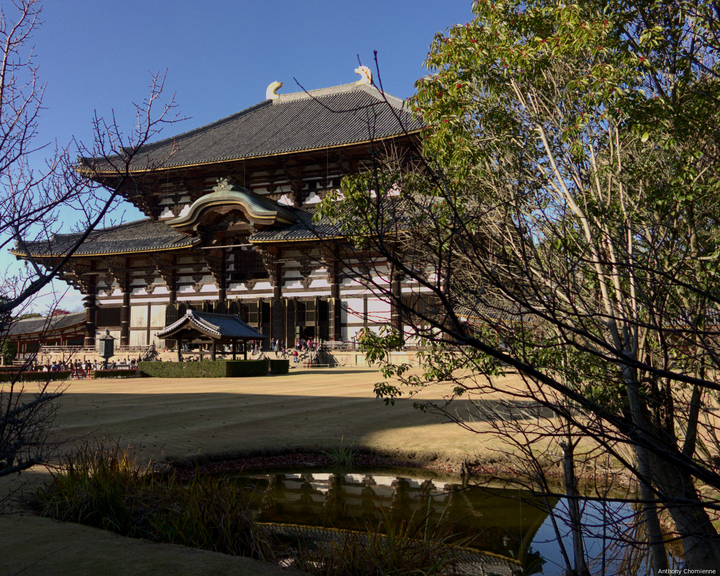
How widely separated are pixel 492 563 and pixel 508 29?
5.47m

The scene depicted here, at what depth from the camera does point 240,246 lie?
28.4 metres

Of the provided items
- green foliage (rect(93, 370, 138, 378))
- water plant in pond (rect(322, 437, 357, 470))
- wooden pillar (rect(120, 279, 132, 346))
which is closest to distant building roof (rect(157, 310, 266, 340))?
green foliage (rect(93, 370, 138, 378))

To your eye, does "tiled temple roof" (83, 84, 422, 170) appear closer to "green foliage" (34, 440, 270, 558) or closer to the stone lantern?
the stone lantern

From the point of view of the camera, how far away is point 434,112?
590cm

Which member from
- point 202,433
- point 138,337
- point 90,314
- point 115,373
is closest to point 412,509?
point 202,433

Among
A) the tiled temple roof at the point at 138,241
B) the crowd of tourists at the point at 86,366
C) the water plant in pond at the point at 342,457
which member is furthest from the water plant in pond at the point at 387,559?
the tiled temple roof at the point at 138,241

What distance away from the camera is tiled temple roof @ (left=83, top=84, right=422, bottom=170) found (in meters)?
27.4

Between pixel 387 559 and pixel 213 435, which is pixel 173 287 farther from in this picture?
pixel 387 559

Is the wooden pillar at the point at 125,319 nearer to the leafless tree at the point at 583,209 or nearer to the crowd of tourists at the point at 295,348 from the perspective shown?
the crowd of tourists at the point at 295,348

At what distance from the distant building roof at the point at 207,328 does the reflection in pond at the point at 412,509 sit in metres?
16.2

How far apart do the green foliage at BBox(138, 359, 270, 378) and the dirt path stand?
4770 millimetres

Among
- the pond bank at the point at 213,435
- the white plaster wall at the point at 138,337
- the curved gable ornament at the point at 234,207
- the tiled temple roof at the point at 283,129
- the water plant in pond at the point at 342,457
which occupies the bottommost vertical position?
the water plant in pond at the point at 342,457

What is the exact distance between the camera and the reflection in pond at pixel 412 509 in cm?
492

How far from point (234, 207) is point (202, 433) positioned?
64.4 ft
